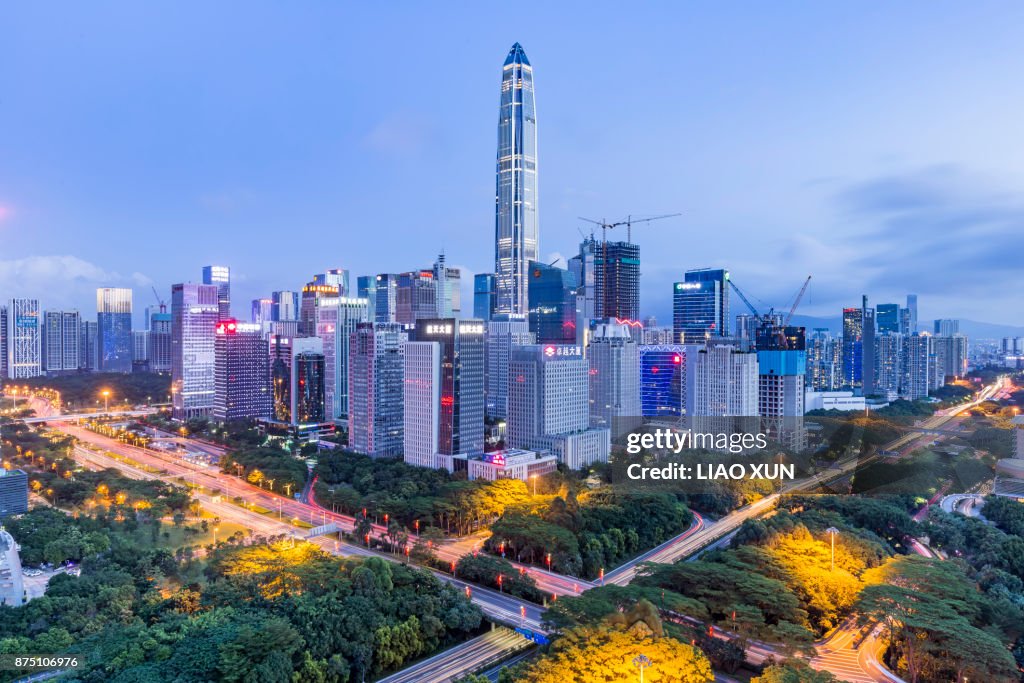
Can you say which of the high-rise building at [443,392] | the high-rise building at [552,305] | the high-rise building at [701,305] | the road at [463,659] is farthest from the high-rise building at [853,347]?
the road at [463,659]

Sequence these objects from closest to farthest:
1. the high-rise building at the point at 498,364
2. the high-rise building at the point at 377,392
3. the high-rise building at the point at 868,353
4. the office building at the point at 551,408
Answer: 1. the office building at the point at 551,408
2. the high-rise building at the point at 377,392
3. the high-rise building at the point at 498,364
4. the high-rise building at the point at 868,353

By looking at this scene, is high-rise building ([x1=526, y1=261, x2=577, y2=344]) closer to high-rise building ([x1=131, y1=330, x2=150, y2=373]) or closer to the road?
high-rise building ([x1=131, y1=330, x2=150, y2=373])

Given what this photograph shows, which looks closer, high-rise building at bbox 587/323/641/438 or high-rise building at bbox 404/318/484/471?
high-rise building at bbox 404/318/484/471

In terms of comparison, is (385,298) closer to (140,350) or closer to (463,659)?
(140,350)

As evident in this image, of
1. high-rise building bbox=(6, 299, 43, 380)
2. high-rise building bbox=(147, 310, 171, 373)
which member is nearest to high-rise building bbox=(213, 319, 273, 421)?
high-rise building bbox=(6, 299, 43, 380)

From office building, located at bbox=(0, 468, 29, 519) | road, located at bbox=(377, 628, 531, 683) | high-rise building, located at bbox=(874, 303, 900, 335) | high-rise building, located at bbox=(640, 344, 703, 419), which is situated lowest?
road, located at bbox=(377, 628, 531, 683)

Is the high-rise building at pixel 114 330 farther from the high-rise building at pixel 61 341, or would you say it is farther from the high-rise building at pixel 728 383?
the high-rise building at pixel 728 383
